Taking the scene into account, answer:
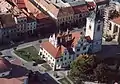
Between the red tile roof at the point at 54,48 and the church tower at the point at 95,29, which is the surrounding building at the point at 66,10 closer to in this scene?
the church tower at the point at 95,29

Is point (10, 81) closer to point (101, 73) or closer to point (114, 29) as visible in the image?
point (101, 73)

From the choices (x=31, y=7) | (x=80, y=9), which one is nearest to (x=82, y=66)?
(x=80, y=9)

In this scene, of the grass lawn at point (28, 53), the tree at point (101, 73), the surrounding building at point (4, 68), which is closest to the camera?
the surrounding building at point (4, 68)

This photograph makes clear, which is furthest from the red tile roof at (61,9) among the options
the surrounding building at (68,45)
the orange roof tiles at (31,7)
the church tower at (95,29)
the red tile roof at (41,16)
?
the surrounding building at (68,45)

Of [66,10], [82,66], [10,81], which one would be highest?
[66,10]

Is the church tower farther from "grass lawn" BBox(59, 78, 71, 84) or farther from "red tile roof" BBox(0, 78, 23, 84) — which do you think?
"red tile roof" BBox(0, 78, 23, 84)

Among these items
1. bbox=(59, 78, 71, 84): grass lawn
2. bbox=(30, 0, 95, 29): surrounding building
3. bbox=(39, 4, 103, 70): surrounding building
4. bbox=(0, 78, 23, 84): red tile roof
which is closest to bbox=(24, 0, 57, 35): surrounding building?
bbox=(30, 0, 95, 29): surrounding building

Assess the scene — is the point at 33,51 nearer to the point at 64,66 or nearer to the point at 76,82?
the point at 64,66
